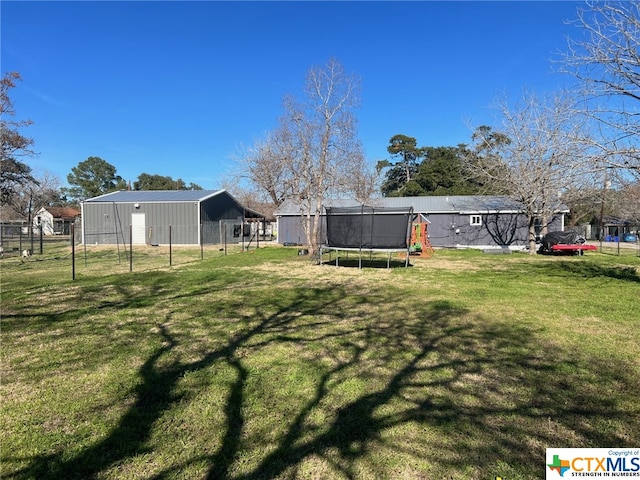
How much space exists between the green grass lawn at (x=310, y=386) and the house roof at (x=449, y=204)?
1913 cm

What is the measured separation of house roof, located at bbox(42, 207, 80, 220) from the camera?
58.8 meters

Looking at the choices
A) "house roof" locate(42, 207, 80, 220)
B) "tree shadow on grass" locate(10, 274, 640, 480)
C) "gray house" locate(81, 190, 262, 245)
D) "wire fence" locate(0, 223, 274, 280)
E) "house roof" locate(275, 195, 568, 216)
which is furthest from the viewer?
"house roof" locate(42, 207, 80, 220)

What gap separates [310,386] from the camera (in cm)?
339

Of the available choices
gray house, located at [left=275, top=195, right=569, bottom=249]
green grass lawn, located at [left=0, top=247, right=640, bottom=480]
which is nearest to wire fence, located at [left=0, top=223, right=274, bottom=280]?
gray house, located at [left=275, top=195, right=569, bottom=249]

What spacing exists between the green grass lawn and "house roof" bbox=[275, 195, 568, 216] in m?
19.1

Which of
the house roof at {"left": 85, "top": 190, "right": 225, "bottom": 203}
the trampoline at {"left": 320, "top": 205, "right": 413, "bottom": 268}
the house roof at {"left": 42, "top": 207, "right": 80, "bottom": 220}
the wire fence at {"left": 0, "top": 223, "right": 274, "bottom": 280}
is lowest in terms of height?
the wire fence at {"left": 0, "top": 223, "right": 274, "bottom": 280}

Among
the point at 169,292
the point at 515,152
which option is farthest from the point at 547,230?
the point at 169,292

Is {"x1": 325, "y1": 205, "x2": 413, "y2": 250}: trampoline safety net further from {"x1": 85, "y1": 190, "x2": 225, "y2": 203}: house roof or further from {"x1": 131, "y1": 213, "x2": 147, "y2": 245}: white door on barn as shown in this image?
{"x1": 131, "y1": 213, "x2": 147, "y2": 245}: white door on barn

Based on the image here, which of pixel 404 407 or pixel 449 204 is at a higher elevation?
pixel 449 204

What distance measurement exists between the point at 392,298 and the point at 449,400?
4593 millimetres

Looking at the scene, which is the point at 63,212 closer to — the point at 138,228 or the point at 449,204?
the point at 138,228

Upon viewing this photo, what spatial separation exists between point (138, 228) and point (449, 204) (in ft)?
73.1

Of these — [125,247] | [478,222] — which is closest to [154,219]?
[125,247]

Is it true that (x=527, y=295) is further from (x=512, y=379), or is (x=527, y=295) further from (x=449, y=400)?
(x=449, y=400)
